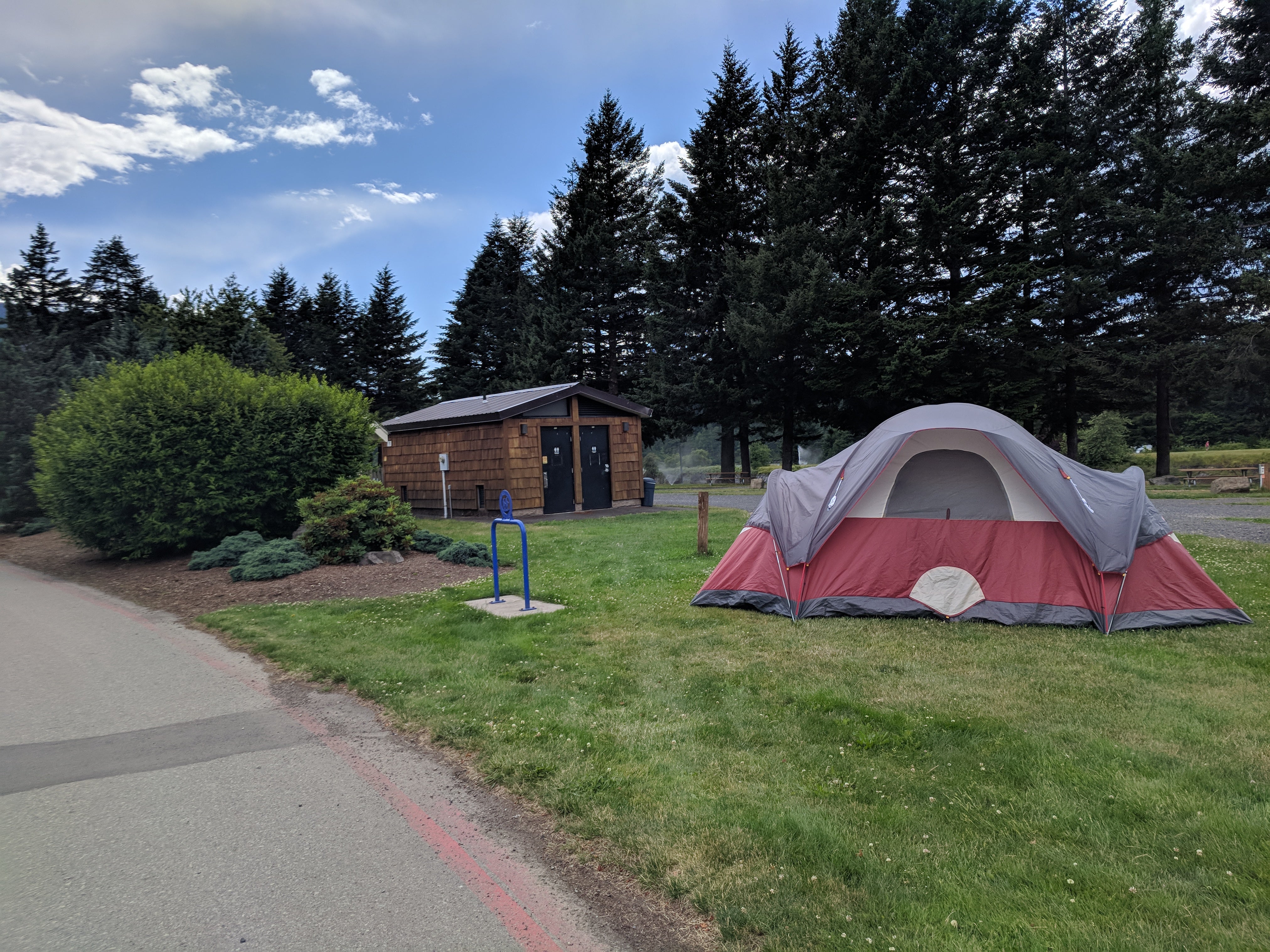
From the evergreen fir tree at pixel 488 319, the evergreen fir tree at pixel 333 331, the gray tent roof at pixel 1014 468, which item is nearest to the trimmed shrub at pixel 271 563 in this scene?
the gray tent roof at pixel 1014 468

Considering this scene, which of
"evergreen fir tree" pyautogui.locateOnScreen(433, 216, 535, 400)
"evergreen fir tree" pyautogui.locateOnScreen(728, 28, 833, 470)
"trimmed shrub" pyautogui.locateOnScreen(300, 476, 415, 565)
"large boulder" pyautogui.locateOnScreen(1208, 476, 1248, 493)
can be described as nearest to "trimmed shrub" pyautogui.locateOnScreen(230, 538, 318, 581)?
"trimmed shrub" pyautogui.locateOnScreen(300, 476, 415, 565)

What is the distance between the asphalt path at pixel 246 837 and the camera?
2.67 metres

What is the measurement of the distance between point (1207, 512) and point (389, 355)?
41.0m

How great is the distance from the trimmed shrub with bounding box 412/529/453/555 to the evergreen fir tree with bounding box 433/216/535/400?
31174 millimetres

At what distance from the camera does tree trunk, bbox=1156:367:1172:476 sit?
2509cm

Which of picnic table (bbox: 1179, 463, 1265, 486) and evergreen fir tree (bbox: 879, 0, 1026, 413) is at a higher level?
evergreen fir tree (bbox: 879, 0, 1026, 413)

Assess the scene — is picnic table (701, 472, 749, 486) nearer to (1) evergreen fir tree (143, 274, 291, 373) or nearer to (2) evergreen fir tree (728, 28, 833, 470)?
(2) evergreen fir tree (728, 28, 833, 470)

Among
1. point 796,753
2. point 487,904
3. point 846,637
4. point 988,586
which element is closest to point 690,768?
point 796,753

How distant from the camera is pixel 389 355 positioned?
1779 inches

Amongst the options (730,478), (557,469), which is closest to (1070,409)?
(730,478)

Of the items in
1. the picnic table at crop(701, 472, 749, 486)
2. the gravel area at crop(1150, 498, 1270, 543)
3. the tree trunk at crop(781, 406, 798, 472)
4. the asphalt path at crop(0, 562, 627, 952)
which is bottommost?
the asphalt path at crop(0, 562, 627, 952)

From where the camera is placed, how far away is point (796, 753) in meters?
4.02

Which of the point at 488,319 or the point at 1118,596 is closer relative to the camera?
the point at 1118,596

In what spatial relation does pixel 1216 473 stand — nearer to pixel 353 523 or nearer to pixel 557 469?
pixel 557 469
